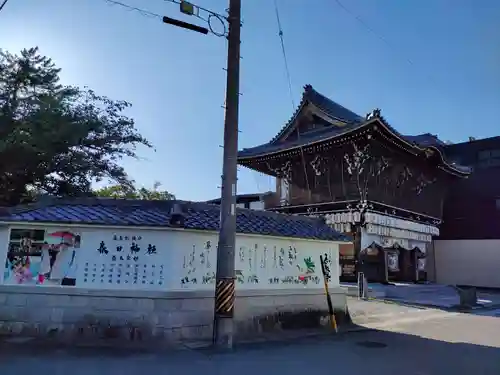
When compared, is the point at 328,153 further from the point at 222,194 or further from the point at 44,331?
the point at 44,331

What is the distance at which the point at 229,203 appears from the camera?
7.54 meters

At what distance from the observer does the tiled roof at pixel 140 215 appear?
25.0 ft

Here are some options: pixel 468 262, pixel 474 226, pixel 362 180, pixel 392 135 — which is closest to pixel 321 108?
pixel 392 135

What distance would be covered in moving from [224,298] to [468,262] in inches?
925

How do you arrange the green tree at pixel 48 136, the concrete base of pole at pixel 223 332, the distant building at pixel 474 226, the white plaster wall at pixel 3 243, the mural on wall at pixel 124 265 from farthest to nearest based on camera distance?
the distant building at pixel 474 226, the green tree at pixel 48 136, the white plaster wall at pixel 3 243, the mural on wall at pixel 124 265, the concrete base of pole at pixel 223 332

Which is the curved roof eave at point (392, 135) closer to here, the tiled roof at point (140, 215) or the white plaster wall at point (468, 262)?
the white plaster wall at point (468, 262)

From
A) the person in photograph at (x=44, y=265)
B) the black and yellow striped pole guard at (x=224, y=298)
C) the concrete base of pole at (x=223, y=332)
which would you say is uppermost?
the person in photograph at (x=44, y=265)

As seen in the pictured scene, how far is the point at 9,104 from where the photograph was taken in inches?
652

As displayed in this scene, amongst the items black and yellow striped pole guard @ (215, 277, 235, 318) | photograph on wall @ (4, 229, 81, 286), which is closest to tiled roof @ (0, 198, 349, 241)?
photograph on wall @ (4, 229, 81, 286)

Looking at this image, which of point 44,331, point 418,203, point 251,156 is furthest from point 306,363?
point 418,203

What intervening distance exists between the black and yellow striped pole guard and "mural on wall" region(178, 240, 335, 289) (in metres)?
0.79

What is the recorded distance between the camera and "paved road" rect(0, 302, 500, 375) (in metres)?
5.68

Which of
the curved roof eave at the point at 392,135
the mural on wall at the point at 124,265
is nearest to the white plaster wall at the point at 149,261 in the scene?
the mural on wall at the point at 124,265

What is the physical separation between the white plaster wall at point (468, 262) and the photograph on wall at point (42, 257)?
2491 cm
